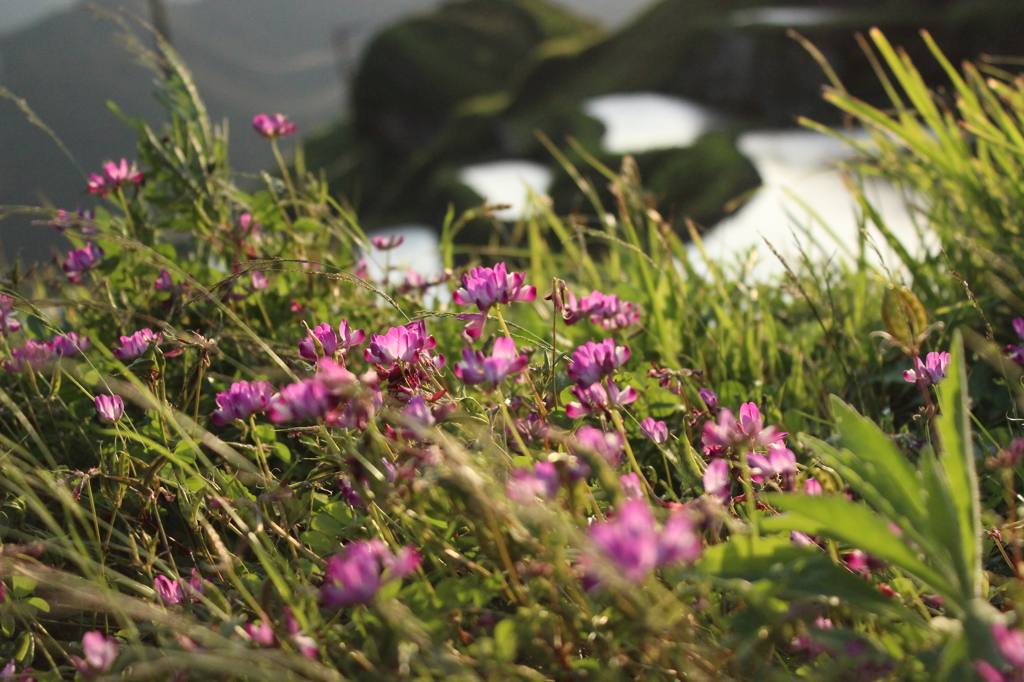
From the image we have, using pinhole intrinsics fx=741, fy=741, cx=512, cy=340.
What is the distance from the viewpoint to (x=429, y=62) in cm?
3488

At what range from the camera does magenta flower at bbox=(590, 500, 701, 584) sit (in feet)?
1.97

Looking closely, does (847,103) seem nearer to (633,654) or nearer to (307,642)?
(633,654)

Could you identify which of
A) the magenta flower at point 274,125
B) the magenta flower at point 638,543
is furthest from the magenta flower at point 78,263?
the magenta flower at point 638,543

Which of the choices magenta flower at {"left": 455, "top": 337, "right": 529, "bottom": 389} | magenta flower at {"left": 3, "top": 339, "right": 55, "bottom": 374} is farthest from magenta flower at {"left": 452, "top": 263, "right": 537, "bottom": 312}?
magenta flower at {"left": 3, "top": 339, "right": 55, "bottom": 374}

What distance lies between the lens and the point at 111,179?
1.93 metres

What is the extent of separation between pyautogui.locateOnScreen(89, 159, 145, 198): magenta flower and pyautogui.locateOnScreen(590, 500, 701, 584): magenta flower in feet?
5.85

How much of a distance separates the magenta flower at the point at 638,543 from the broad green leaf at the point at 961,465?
1.26 ft

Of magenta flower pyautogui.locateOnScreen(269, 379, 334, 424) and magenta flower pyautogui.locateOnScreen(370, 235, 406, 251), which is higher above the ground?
magenta flower pyautogui.locateOnScreen(370, 235, 406, 251)

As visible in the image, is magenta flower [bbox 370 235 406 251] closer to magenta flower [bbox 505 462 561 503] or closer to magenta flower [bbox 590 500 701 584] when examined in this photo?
magenta flower [bbox 505 462 561 503]

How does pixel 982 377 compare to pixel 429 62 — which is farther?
pixel 429 62

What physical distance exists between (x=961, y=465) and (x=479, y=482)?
1.81ft

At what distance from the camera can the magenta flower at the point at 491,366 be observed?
94 centimetres

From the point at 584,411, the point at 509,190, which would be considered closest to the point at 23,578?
the point at 584,411

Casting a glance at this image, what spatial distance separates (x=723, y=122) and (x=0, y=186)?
33763 mm
